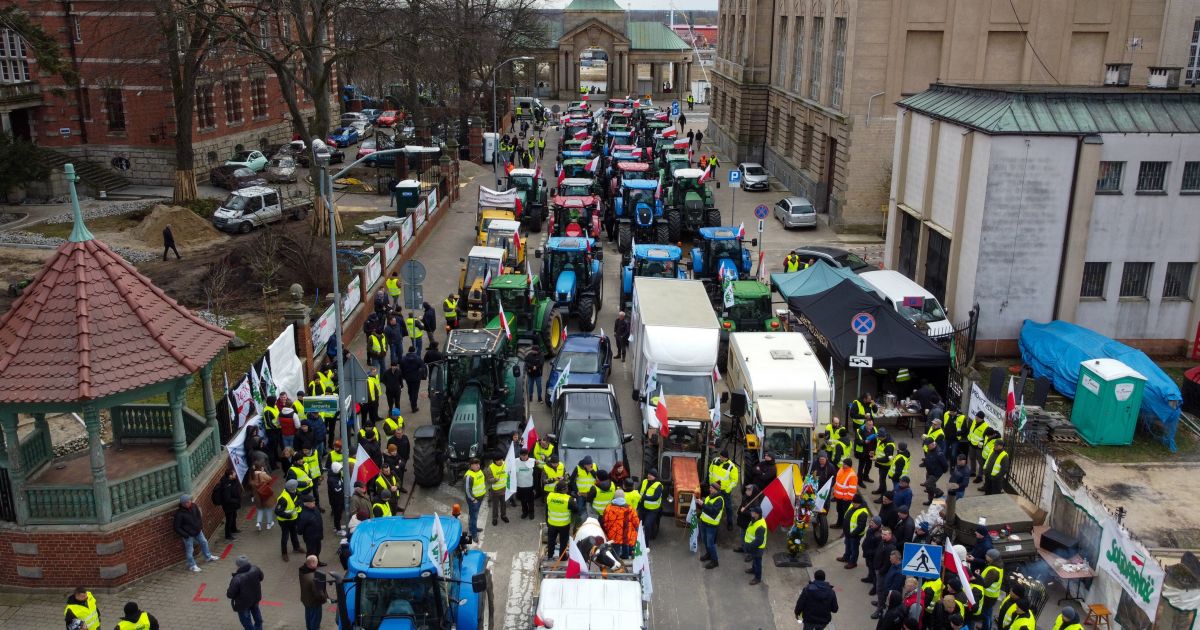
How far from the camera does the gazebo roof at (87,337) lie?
13297 mm

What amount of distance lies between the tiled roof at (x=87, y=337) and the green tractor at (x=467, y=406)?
4398 millimetres

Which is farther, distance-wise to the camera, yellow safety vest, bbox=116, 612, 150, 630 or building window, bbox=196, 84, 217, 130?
building window, bbox=196, 84, 217, 130

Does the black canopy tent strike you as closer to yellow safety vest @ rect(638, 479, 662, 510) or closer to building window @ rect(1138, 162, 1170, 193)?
yellow safety vest @ rect(638, 479, 662, 510)

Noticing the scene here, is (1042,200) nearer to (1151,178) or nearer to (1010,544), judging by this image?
(1151,178)

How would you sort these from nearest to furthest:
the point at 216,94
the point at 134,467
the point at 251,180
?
the point at 134,467
the point at 251,180
the point at 216,94

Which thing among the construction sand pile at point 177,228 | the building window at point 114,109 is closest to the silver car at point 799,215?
the construction sand pile at point 177,228

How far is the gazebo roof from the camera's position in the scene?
523 inches

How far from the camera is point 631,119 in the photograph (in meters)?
65.7

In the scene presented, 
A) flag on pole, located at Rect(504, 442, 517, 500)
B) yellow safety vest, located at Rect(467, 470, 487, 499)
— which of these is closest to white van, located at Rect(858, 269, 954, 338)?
flag on pole, located at Rect(504, 442, 517, 500)

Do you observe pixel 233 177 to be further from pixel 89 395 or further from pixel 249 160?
pixel 89 395

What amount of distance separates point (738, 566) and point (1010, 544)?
4.07 metres

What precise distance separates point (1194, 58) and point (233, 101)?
4512cm

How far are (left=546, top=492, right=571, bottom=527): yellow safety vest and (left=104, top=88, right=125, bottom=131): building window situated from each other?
40358mm

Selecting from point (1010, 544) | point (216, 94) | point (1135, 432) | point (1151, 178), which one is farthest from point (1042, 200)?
point (216, 94)
